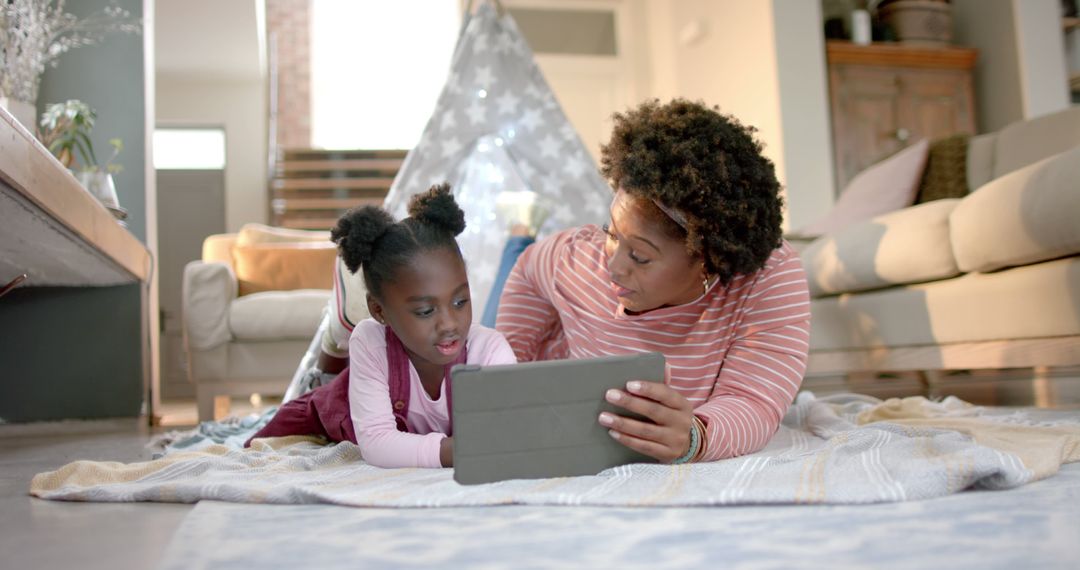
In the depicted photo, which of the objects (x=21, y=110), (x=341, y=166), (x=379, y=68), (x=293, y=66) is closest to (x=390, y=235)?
(x=21, y=110)

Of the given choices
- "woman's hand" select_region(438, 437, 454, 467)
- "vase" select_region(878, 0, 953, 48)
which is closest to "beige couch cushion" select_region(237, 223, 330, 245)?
"woman's hand" select_region(438, 437, 454, 467)

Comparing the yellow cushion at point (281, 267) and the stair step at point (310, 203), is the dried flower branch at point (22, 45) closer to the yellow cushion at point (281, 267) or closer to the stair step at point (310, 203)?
the yellow cushion at point (281, 267)

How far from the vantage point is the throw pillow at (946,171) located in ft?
8.34

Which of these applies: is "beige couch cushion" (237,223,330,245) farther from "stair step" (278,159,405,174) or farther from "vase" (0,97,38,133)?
"stair step" (278,159,405,174)

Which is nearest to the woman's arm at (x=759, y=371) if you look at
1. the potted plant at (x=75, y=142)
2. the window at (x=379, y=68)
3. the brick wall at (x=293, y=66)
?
the potted plant at (x=75, y=142)

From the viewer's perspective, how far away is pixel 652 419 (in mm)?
944

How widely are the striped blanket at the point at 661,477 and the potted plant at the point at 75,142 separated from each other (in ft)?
4.70

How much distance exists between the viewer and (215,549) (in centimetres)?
68

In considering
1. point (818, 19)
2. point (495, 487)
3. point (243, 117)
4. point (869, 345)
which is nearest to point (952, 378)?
point (869, 345)

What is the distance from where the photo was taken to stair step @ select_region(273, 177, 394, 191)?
18.1 feet

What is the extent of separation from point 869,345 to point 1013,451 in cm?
122

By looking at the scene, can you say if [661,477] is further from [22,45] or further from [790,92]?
[790,92]

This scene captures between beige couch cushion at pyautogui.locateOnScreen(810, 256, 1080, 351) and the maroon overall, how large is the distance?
108 cm

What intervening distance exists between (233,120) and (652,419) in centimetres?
533
